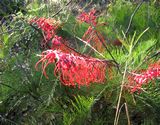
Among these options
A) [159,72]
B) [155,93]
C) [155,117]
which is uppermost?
[159,72]

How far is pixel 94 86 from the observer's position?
160 centimetres

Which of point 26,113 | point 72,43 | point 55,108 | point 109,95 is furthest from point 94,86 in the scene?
point 72,43

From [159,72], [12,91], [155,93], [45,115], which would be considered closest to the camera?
[159,72]

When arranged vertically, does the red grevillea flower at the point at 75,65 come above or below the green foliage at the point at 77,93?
above

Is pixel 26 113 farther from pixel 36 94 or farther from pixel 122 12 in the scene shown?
pixel 122 12

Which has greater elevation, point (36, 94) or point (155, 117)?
point (36, 94)

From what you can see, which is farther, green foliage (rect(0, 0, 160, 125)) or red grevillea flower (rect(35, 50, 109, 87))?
green foliage (rect(0, 0, 160, 125))

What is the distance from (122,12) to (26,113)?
3.48 ft

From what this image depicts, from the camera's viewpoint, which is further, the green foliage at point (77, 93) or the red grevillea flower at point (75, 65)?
the green foliage at point (77, 93)

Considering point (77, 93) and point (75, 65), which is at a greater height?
point (75, 65)

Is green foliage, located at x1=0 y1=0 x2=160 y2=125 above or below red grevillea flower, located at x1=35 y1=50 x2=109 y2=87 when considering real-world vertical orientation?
below

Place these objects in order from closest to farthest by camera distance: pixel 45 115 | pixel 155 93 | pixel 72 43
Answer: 1. pixel 155 93
2. pixel 45 115
3. pixel 72 43

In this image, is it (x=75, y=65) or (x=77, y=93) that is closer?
(x=75, y=65)

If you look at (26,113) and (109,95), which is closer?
(109,95)
